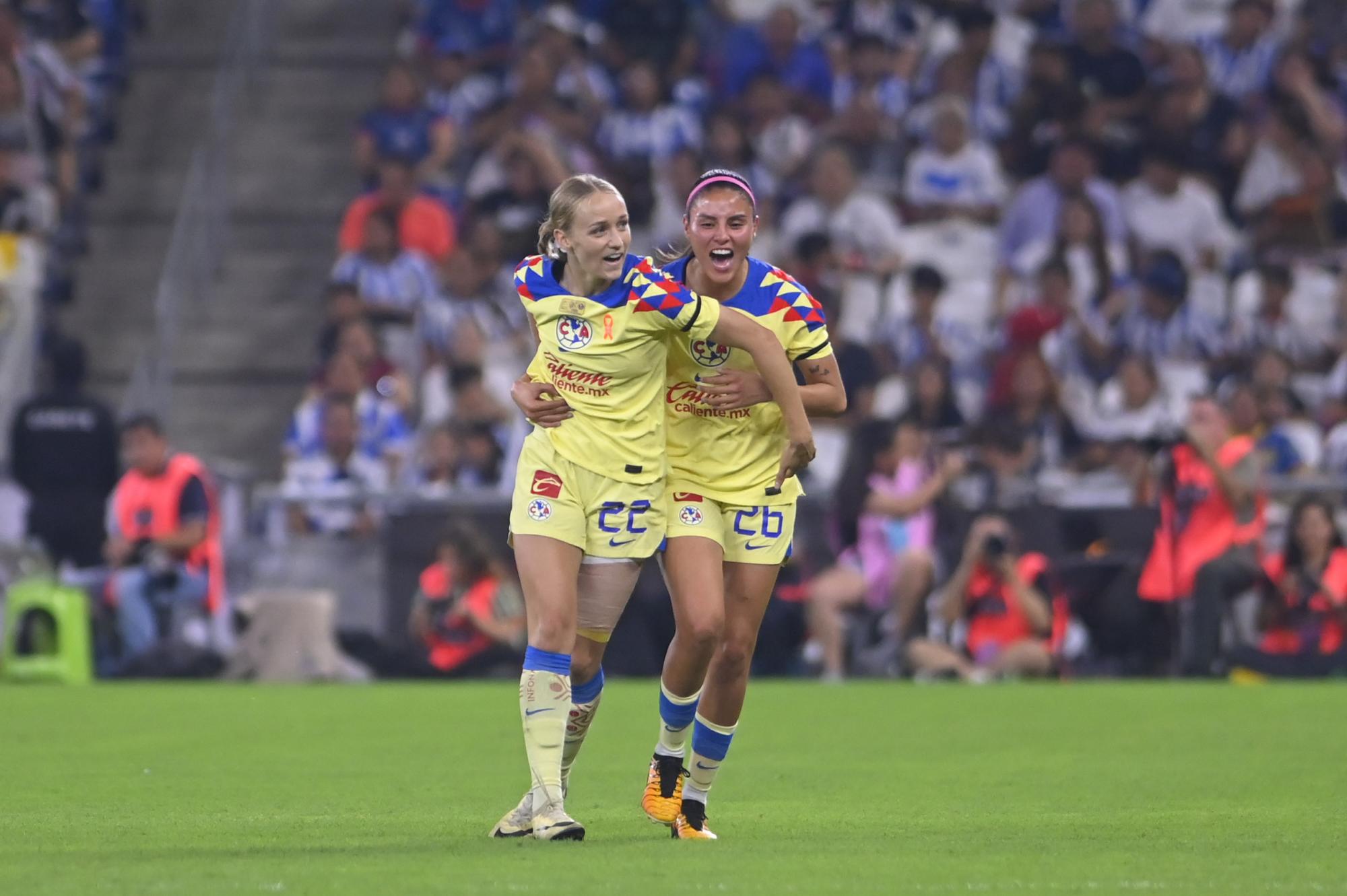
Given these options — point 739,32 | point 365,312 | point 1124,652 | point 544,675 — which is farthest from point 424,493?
point 544,675

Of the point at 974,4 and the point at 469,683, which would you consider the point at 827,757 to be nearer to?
the point at 469,683

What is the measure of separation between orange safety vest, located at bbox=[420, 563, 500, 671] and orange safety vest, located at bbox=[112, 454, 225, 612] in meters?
1.66

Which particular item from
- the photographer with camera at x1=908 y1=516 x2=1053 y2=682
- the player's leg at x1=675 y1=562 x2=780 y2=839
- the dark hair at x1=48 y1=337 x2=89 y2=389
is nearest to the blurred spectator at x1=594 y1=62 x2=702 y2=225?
the dark hair at x1=48 y1=337 x2=89 y2=389

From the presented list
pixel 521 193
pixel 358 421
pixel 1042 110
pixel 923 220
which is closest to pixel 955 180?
pixel 923 220

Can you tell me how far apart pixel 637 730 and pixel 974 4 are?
38.2 ft

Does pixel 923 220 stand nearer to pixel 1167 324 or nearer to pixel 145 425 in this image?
pixel 1167 324

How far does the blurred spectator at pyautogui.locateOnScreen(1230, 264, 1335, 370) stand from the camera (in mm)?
19141

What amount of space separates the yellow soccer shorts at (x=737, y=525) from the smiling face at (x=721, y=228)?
798 mm

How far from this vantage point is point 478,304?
20.3m

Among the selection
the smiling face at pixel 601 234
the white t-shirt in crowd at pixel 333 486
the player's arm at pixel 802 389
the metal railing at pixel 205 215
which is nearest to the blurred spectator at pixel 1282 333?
the white t-shirt in crowd at pixel 333 486

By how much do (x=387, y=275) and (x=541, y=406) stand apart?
13328 millimetres

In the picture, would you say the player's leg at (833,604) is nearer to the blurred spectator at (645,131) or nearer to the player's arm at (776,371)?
the blurred spectator at (645,131)

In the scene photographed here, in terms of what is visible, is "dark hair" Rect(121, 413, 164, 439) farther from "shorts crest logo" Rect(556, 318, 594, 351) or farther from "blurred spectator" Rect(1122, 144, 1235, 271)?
"shorts crest logo" Rect(556, 318, 594, 351)

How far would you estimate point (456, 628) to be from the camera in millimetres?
17484
